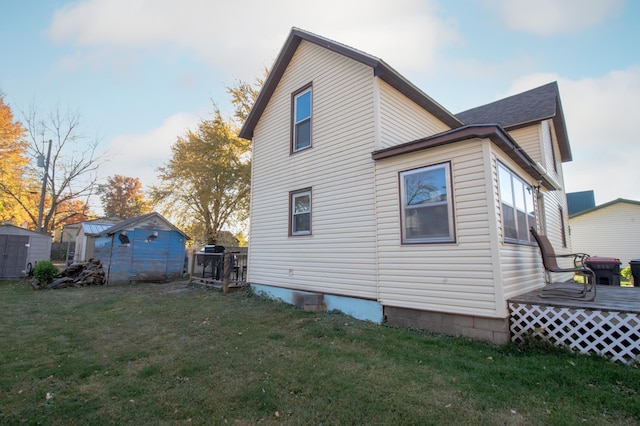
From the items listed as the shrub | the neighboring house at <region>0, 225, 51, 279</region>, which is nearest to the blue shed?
the shrub

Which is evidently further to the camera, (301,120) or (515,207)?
(301,120)

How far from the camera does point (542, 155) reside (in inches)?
375

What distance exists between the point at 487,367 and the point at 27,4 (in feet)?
52.2

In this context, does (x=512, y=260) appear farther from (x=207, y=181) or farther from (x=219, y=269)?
(x=207, y=181)

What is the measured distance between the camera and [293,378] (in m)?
3.63

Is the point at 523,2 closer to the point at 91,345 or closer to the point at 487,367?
the point at 487,367

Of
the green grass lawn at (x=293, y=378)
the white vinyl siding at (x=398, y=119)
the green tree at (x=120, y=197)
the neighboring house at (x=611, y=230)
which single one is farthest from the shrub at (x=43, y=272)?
the neighboring house at (x=611, y=230)

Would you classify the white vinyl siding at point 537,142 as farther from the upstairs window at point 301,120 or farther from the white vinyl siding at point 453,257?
the upstairs window at point 301,120

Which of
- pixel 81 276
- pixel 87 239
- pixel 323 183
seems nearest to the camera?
pixel 323 183

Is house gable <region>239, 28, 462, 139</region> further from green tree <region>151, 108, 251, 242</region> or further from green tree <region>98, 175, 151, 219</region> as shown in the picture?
green tree <region>98, 175, 151, 219</region>

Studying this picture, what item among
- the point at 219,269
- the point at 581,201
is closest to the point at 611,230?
the point at 581,201

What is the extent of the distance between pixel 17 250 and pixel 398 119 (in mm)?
19380

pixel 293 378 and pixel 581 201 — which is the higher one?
pixel 581 201

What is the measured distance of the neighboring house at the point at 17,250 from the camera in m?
15.0
